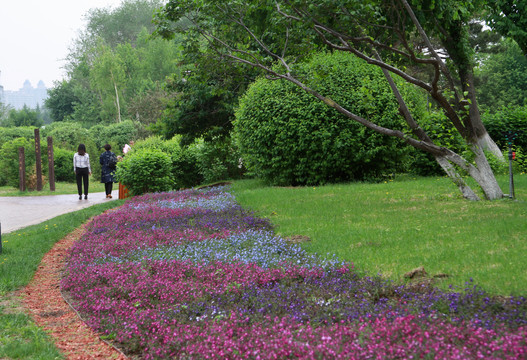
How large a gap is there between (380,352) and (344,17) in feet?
23.7

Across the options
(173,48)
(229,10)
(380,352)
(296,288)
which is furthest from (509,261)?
(173,48)

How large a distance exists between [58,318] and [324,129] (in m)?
9.64

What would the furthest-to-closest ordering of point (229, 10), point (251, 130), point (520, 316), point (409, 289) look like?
1. point (251, 130)
2. point (229, 10)
3. point (409, 289)
4. point (520, 316)

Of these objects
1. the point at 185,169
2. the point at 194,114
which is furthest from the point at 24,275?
the point at 185,169

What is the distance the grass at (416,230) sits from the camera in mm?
4957

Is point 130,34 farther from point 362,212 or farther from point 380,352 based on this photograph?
point 380,352

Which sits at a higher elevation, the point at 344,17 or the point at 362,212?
the point at 344,17

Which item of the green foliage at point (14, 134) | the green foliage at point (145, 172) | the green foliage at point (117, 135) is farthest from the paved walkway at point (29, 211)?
the green foliage at point (117, 135)

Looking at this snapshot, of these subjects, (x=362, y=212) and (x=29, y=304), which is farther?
(x=362, y=212)

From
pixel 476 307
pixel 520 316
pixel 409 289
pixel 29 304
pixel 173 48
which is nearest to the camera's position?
pixel 520 316

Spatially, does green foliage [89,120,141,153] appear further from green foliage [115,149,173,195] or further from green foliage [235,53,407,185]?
green foliage [235,53,407,185]

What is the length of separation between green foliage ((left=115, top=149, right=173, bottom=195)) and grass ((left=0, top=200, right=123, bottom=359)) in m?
3.98

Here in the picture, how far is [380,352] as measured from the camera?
316 cm

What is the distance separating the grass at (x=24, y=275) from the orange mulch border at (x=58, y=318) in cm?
12
